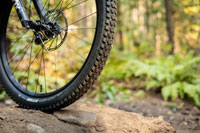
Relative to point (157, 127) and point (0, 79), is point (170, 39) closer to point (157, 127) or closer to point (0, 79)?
point (157, 127)

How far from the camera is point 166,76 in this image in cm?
426

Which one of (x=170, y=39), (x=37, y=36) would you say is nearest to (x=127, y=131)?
(x=37, y=36)

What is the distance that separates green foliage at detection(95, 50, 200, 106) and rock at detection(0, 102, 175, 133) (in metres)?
2.05

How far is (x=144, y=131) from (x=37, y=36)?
1341 mm

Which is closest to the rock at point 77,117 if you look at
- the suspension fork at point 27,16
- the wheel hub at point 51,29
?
the wheel hub at point 51,29

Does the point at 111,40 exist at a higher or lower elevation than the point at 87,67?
higher

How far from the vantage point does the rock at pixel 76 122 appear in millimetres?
1514

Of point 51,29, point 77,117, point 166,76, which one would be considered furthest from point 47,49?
point 166,76

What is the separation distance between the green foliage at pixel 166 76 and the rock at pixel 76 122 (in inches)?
80.6

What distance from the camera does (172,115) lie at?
3270 mm

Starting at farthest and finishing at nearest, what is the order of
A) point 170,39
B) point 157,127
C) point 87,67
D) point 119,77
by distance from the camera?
1. point 170,39
2. point 119,77
3. point 157,127
4. point 87,67

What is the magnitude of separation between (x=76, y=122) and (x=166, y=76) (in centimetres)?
304

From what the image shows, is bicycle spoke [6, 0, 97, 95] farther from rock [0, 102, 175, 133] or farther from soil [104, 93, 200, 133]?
soil [104, 93, 200, 133]

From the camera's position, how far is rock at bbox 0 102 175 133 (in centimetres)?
151
